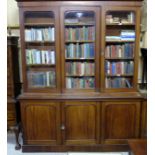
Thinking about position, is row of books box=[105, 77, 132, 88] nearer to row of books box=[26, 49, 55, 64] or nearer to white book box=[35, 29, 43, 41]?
row of books box=[26, 49, 55, 64]

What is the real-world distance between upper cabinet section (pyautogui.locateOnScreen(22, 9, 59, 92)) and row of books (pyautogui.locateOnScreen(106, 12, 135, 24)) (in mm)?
661

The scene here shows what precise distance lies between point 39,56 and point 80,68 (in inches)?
22.0

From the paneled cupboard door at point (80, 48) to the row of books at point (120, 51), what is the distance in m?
0.17

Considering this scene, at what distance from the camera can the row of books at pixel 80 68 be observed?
2598 millimetres

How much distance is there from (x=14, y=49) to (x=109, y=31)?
1310 millimetres

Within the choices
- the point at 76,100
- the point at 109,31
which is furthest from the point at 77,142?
the point at 109,31

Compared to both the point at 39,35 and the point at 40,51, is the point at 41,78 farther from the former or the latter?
the point at 39,35

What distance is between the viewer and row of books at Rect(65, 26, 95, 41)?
2506mm

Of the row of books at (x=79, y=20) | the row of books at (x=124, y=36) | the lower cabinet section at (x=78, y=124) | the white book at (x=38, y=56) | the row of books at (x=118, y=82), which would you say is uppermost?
the row of books at (x=79, y=20)

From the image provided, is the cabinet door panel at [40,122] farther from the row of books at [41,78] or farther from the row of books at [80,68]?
the row of books at [80,68]

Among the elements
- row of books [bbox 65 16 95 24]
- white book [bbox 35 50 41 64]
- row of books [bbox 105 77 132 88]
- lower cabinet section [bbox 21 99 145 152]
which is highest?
row of books [bbox 65 16 95 24]

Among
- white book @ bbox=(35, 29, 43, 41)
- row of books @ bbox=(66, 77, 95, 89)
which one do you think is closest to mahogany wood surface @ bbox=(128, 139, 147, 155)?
row of books @ bbox=(66, 77, 95, 89)

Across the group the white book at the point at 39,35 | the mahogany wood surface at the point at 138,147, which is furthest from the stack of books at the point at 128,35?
the mahogany wood surface at the point at 138,147

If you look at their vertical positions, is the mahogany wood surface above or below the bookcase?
below
